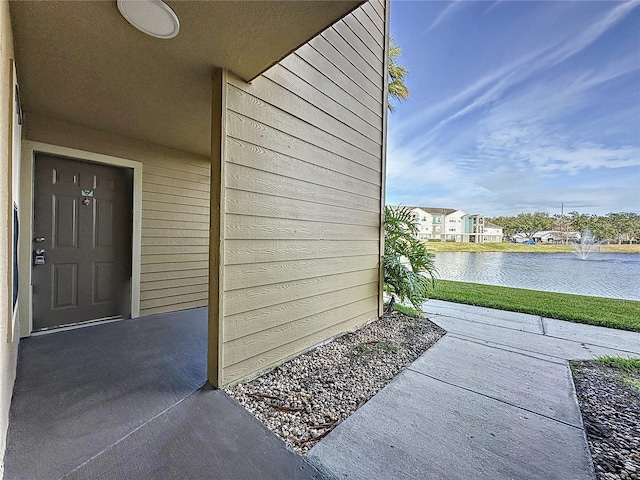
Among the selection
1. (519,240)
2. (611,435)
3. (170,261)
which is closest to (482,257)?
(519,240)

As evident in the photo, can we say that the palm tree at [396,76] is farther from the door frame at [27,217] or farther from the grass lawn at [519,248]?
the door frame at [27,217]

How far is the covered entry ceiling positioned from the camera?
4.44 feet

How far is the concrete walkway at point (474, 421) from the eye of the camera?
4.28ft

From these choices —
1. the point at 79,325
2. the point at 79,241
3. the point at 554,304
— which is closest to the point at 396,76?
the point at 554,304

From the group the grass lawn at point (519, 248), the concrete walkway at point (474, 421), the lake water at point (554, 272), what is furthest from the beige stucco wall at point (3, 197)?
the grass lawn at point (519, 248)

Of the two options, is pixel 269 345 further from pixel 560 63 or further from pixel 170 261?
pixel 560 63

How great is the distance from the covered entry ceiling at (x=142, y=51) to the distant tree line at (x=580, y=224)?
11004mm

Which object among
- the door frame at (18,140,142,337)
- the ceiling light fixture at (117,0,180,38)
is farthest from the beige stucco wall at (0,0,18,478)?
the door frame at (18,140,142,337)

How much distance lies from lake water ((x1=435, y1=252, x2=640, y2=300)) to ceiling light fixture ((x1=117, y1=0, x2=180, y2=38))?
5.37m

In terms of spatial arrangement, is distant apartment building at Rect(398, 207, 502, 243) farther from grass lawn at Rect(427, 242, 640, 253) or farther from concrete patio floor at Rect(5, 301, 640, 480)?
concrete patio floor at Rect(5, 301, 640, 480)

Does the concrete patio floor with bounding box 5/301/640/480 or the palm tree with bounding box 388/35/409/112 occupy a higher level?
Answer: the palm tree with bounding box 388/35/409/112

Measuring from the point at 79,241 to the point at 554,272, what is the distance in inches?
370

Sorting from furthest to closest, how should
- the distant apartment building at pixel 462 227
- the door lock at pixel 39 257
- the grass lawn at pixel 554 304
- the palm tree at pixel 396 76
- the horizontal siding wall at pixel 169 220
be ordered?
the distant apartment building at pixel 462 227, the palm tree at pixel 396 76, the grass lawn at pixel 554 304, the horizontal siding wall at pixel 169 220, the door lock at pixel 39 257

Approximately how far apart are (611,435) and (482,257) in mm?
8760
